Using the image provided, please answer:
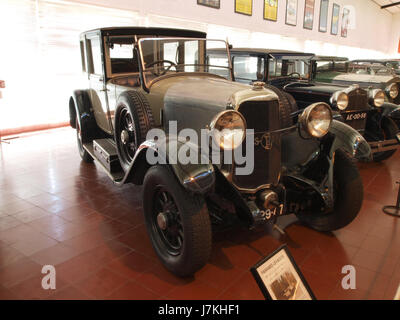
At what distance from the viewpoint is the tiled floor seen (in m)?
2.21

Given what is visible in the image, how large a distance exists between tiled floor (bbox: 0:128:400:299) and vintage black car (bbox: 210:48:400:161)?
3.73 feet

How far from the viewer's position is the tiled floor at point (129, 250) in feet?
7.27

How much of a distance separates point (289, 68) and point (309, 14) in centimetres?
1015

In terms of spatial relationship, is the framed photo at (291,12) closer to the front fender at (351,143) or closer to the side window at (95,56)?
the side window at (95,56)

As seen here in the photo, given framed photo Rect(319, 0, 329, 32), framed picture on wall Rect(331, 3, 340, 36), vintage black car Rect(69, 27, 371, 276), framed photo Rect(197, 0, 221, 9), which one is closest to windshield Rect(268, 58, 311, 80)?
vintage black car Rect(69, 27, 371, 276)

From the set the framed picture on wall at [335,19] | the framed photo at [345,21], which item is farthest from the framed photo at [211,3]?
the framed photo at [345,21]

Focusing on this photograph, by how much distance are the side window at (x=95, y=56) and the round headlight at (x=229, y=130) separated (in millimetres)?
2238

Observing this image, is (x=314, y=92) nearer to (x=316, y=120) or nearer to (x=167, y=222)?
(x=316, y=120)

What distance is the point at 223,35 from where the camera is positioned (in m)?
10.1

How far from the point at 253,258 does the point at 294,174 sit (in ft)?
2.47

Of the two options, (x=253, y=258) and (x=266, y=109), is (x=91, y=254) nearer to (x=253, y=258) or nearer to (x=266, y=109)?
(x=253, y=258)

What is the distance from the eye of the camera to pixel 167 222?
2.30m

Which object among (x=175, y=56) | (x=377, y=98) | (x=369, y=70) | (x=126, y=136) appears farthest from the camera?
(x=369, y=70)

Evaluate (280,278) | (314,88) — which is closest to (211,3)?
(314,88)
